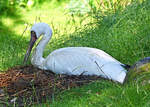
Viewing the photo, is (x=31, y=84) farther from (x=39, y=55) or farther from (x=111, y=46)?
(x=111, y=46)

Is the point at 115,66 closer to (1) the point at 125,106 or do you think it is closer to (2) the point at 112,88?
(2) the point at 112,88

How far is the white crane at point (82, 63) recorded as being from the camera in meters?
5.82

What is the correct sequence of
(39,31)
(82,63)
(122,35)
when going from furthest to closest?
1. (122,35)
2. (39,31)
3. (82,63)

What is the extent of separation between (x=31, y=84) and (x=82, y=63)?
35.4 inches

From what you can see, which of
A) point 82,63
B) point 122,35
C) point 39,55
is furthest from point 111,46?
point 39,55

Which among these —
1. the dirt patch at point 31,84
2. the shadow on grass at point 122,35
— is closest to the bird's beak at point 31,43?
the dirt patch at point 31,84

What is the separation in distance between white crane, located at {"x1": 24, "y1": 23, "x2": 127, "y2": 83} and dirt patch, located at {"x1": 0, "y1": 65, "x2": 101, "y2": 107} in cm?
10

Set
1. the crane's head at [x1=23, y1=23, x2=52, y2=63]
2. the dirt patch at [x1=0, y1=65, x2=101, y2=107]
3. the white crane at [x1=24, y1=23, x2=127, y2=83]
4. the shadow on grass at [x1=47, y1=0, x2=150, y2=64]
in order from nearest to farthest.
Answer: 1. the dirt patch at [x1=0, y1=65, x2=101, y2=107]
2. the white crane at [x1=24, y1=23, x2=127, y2=83]
3. the shadow on grass at [x1=47, y1=0, x2=150, y2=64]
4. the crane's head at [x1=23, y1=23, x2=52, y2=63]

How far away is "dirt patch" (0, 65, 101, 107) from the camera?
17.4ft

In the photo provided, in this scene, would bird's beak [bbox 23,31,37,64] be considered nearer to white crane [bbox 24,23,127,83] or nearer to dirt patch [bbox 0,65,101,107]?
white crane [bbox 24,23,127,83]

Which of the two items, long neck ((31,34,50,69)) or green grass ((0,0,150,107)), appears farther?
long neck ((31,34,50,69))

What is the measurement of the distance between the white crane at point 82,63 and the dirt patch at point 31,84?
102 millimetres

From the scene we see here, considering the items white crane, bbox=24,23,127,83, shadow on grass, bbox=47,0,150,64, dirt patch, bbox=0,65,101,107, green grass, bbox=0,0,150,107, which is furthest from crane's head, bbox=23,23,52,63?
shadow on grass, bbox=47,0,150,64

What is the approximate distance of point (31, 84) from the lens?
5.54 metres
